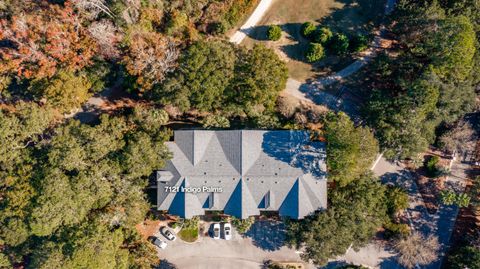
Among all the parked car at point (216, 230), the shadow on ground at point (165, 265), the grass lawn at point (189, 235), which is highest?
the parked car at point (216, 230)

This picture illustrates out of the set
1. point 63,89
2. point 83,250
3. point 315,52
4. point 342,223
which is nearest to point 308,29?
point 315,52

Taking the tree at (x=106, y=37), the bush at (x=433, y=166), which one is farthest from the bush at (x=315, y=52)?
the tree at (x=106, y=37)

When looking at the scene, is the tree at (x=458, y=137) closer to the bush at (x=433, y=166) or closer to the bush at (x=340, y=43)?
the bush at (x=433, y=166)

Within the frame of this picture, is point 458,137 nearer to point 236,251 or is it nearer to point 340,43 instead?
point 340,43

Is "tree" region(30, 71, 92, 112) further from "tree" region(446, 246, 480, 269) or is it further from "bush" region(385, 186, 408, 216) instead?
"tree" region(446, 246, 480, 269)

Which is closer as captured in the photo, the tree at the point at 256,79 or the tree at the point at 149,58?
the tree at the point at 149,58

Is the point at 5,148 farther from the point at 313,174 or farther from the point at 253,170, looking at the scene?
the point at 313,174

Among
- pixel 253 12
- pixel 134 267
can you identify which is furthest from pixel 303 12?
pixel 134 267
